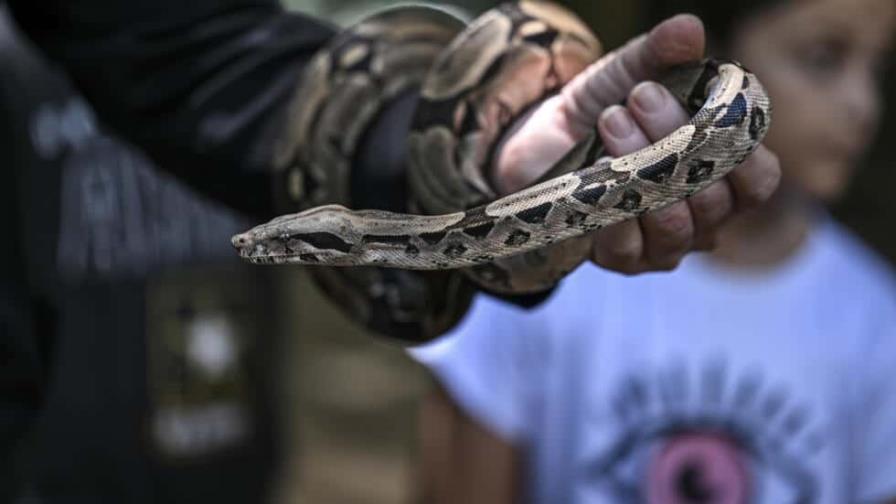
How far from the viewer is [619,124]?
50.7 inches

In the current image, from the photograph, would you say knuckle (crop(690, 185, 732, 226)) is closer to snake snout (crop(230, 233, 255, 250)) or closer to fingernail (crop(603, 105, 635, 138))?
fingernail (crop(603, 105, 635, 138))

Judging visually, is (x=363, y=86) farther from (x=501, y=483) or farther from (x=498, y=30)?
(x=501, y=483)

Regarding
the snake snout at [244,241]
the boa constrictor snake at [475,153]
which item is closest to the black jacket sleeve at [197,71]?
the boa constrictor snake at [475,153]

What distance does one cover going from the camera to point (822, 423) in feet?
6.81

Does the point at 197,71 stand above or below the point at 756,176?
below

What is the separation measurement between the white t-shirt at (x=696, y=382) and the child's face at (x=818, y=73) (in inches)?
7.9

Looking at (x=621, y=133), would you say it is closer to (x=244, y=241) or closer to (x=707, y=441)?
(x=244, y=241)

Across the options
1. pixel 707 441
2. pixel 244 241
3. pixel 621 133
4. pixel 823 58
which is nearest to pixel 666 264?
pixel 621 133

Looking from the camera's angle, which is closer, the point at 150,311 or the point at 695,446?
the point at 695,446

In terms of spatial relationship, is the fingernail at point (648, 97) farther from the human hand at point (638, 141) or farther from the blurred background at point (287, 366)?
the blurred background at point (287, 366)

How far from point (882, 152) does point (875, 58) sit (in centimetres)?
124

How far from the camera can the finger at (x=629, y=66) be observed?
1289mm

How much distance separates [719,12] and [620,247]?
3.23ft

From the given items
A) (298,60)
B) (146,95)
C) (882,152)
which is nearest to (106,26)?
(146,95)
